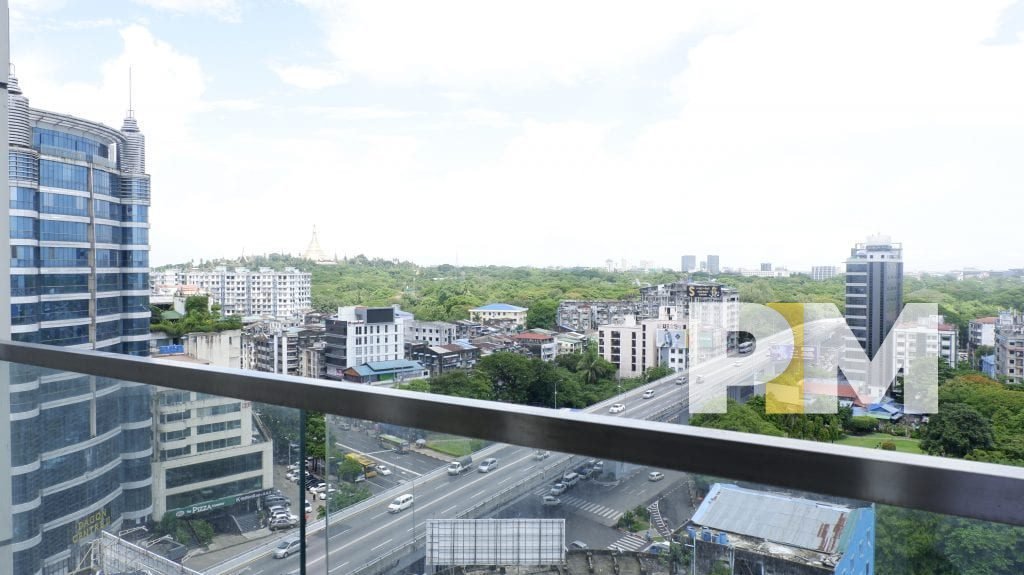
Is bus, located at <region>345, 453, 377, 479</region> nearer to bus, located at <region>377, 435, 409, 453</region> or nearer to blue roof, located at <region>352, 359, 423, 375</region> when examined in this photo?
bus, located at <region>377, 435, 409, 453</region>

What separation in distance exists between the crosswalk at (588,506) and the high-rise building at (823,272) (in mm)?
2452

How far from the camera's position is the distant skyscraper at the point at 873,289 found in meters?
2.79

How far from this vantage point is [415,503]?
3.33 feet

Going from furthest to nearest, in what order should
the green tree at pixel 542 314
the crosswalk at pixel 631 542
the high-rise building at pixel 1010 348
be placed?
the green tree at pixel 542 314
the high-rise building at pixel 1010 348
the crosswalk at pixel 631 542

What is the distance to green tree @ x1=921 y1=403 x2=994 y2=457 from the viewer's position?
2275mm

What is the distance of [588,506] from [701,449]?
0.20 m

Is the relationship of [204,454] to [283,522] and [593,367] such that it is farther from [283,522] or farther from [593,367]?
[593,367]

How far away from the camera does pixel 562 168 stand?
13.4 ft

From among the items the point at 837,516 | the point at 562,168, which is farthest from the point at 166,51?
the point at 837,516

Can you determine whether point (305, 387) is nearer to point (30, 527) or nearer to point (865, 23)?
point (30, 527)

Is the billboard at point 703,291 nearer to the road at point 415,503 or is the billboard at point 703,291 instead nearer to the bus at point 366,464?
the road at point 415,503

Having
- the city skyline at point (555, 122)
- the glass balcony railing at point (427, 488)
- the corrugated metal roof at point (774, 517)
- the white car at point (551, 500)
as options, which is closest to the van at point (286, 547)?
the glass balcony railing at point (427, 488)

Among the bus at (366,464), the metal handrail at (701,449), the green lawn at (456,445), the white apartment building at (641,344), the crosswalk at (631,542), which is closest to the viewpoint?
the metal handrail at (701,449)

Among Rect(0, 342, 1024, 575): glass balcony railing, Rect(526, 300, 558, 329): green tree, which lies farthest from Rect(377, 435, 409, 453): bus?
Rect(526, 300, 558, 329): green tree
